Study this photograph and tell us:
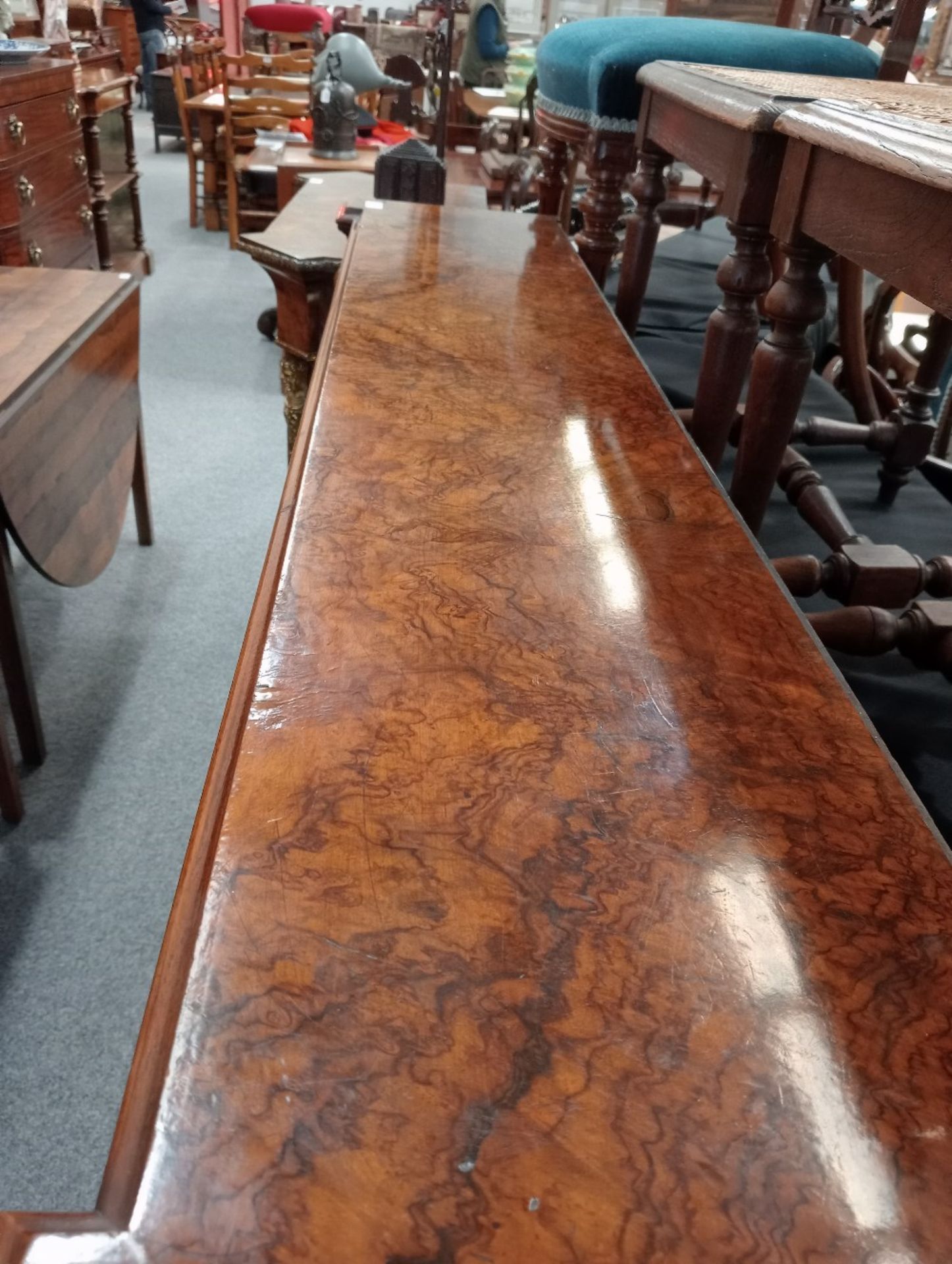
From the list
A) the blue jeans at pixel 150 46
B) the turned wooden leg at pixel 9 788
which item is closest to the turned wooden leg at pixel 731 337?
the turned wooden leg at pixel 9 788

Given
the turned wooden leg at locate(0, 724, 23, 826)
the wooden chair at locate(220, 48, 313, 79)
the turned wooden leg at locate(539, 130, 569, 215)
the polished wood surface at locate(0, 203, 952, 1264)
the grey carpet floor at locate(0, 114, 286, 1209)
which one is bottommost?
the grey carpet floor at locate(0, 114, 286, 1209)

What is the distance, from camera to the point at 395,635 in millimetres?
638

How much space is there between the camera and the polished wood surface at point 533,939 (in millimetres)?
341

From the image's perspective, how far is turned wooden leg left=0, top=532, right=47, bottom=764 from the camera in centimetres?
139

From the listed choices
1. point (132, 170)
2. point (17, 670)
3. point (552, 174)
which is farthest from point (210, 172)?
point (17, 670)

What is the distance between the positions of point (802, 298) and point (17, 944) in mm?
1256

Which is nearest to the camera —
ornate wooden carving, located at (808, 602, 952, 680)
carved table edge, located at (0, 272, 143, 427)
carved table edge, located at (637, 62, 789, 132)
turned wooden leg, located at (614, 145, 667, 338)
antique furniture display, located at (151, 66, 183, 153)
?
carved table edge, located at (637, 62, 789, 132)

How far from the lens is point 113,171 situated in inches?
153

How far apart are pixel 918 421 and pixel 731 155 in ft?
2.45

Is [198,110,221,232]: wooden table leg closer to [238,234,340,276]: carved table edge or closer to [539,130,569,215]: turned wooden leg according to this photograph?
[539,130,569,215]: turned wooden leg

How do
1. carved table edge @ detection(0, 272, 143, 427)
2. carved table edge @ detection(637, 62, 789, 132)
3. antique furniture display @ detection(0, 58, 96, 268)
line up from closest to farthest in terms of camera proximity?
carved table edge @ detection(637, 62, 789, 132) < carved table edge @ detection(0, 272, 143, 427) < antique furniture display @ detection(0, 58, 96, 268)

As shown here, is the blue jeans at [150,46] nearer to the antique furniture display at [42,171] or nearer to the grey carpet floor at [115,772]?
the antique furniture display at [42,171]

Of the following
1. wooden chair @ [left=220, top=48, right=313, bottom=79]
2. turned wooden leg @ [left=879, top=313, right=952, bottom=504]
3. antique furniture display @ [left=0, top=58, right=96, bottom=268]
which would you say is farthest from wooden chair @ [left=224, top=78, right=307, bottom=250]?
turned wooden leg @ [left=879, top=313, right=952, bottom=504]

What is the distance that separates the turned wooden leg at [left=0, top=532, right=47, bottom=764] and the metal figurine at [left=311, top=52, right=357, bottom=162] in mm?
2549
